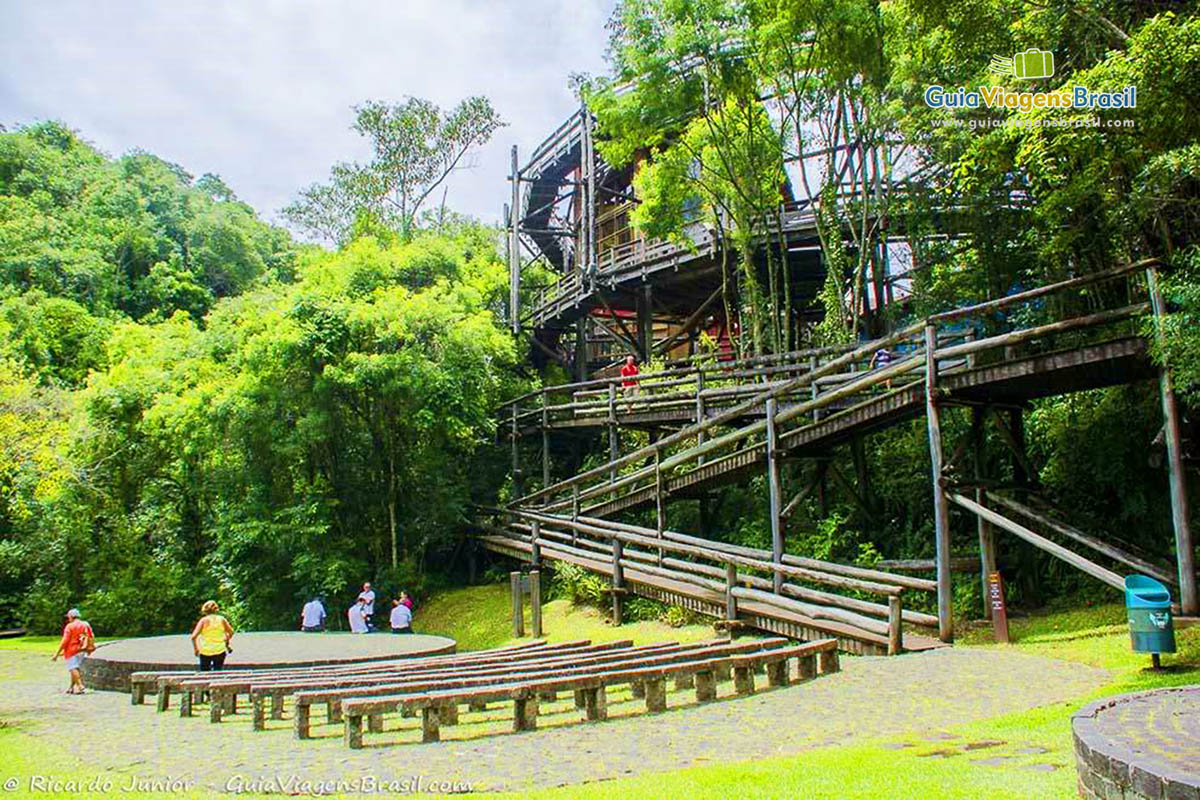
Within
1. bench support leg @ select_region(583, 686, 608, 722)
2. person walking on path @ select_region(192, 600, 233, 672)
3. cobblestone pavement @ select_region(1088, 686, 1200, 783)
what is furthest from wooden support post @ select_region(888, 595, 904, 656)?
person walking on path @ select_region(192, 600, 233, 672)

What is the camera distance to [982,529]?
11711mm

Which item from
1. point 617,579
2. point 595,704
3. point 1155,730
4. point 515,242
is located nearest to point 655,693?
point 595,704

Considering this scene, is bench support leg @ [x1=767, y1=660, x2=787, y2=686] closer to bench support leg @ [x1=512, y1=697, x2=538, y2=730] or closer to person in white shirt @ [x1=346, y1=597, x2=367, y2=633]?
bench support leg @ [x1=512, y1=697, x2=538, y2=730]

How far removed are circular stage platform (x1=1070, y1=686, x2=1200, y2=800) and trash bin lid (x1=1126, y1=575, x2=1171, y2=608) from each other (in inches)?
114

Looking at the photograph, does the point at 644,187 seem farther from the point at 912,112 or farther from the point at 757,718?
the point at 757,718

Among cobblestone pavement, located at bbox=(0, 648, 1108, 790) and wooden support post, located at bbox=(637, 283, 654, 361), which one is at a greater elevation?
wooden support post, located at bbox=(637, 283, 654, 361)

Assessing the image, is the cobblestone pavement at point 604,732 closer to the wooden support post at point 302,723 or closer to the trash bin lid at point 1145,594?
the wooden support post at point 302,723

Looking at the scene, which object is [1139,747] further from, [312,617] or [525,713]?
[312,617]

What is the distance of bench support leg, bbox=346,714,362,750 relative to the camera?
6949 millimetres

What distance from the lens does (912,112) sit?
15.5 metres

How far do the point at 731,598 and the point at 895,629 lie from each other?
3.06 m

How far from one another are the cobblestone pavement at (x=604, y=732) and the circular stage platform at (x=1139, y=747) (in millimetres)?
1655

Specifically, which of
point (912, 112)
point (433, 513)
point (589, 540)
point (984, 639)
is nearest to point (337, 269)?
point (433, 513)

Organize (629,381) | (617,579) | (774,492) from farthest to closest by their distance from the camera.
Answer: (629,381) < (617,579) < (774,492)
